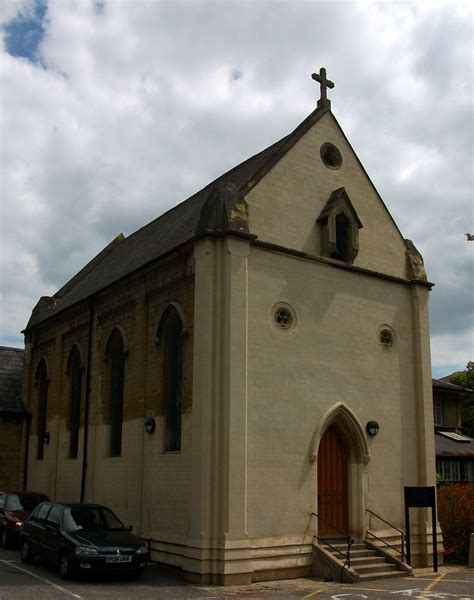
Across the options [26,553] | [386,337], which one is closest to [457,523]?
[386,337]

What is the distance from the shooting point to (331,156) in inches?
730

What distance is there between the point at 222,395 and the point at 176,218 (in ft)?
31.3

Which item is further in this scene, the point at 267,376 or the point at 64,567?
the point at 267,376

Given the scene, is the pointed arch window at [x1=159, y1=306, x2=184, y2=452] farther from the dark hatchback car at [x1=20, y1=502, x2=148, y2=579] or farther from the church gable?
the church gable

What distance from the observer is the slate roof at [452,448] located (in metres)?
27.8

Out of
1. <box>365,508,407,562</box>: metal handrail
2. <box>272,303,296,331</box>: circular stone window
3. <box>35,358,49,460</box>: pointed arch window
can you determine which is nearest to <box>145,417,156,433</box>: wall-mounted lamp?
<box>272,303,296,331</box>: circular stone window

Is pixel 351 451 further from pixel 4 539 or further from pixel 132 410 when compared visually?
pixel 4 539

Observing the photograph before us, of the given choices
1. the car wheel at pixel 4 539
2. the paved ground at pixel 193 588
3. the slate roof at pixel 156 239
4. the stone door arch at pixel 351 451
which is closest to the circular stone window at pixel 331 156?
the slate roof at pixel 156 239

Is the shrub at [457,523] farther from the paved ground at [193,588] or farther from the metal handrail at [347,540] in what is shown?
the metal handrail at [347,540]

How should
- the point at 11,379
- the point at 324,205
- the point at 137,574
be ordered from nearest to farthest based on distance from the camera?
the point at 137,574 → the point at 324,205 → the point at 11,379

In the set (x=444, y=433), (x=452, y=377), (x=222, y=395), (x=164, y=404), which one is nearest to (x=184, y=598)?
(x=222, y=395)

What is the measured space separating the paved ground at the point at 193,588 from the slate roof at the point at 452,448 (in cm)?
1298

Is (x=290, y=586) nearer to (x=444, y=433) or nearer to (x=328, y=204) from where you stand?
(x=328, y=204)

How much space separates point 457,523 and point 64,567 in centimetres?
1096
